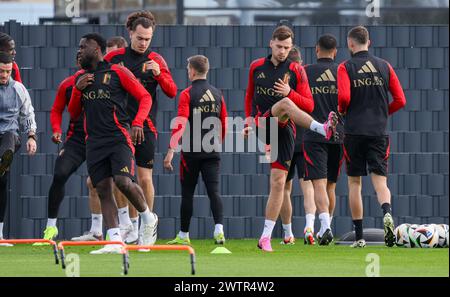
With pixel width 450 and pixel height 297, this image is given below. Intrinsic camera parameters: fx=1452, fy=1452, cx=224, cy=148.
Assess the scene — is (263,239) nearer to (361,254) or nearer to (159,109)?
(361,254)

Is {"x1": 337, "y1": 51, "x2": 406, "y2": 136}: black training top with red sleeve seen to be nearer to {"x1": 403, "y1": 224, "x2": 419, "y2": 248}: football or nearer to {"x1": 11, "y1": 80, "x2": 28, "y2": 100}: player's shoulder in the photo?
{"x1": 403, "y1": 224, "x2": 419, "y2": 248}: football

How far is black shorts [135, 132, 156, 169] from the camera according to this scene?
1405cm

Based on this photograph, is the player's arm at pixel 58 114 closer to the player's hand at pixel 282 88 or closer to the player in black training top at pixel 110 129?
the player in black training top at pixel 110 129

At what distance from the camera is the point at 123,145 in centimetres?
1272

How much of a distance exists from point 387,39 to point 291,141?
393 centimetres

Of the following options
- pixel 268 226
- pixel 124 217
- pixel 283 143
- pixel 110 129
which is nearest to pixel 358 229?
pixel 268 226

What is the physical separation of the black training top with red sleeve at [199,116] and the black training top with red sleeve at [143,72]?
0.87m

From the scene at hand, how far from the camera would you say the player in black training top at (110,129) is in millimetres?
12641

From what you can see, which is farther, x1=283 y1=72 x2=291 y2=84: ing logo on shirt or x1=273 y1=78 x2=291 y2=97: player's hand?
x1=283 y1=72 x2=291 y2=84: ing logo on shirt

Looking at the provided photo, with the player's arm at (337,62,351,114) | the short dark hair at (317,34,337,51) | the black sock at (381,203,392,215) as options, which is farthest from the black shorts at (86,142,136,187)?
the short dark hair at (317,34,337,51)

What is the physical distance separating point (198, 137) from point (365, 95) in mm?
2059

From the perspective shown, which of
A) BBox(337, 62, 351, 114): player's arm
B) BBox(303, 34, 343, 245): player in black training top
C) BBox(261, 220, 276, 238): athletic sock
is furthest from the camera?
BBox(303, 34, 343, 245): player in black training top

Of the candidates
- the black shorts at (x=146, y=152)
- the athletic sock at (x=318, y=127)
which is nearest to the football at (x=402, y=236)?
the athletic sock at (x=318, y=127)

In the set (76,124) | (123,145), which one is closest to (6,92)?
(76,124)
